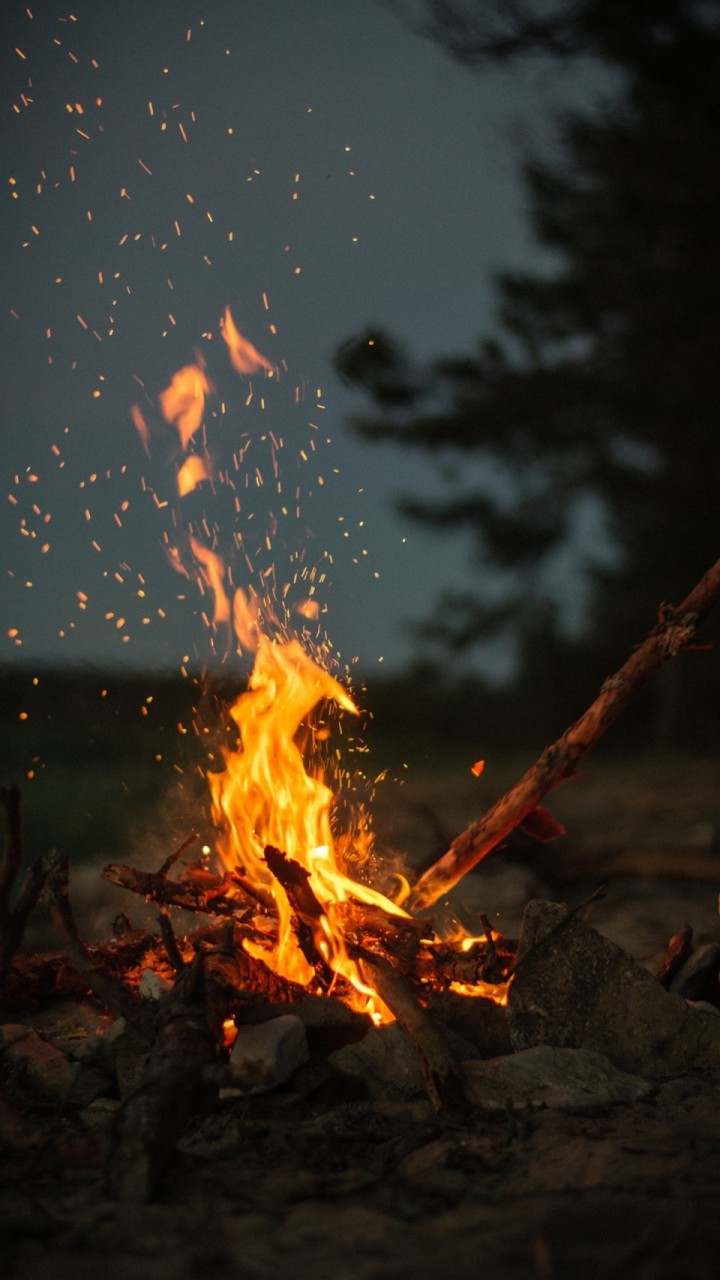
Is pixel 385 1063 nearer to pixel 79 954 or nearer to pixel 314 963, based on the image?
pixel 314 963

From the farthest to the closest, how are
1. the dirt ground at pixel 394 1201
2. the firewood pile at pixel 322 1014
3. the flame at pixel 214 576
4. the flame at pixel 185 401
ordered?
the flame at pixel 185 401 < the flame at pixel 214 576 < the firewood pile at pixel 322 1014 < the dirt ground at pixel 394 1201

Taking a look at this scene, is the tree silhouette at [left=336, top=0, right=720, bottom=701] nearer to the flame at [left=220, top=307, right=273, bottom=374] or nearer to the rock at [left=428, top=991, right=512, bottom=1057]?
the flame at [left=220, top=307, right=273, bottom=374]

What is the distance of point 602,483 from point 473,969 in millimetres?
10240

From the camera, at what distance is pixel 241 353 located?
18.7ft

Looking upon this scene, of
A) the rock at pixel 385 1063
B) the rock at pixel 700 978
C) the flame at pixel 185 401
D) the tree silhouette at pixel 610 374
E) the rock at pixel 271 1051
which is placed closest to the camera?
the rock at pixel 271 1051

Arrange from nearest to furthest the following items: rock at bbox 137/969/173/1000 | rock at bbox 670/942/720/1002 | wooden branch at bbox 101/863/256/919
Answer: rock at bbox 137/969/173/1000 < wooden branch at bbox 101/863/256/919 < rock at bbox 670/942/720/1002

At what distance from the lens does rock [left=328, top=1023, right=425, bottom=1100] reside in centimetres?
347

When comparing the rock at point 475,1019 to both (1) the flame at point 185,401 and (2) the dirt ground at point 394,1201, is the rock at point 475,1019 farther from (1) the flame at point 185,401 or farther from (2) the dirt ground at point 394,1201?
(1) the flame at point 185,401

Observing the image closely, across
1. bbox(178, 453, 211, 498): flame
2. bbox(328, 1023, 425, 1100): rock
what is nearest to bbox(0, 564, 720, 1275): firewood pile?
bbox(328, 1023, 425, 1100): rock

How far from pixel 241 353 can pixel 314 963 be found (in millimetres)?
3167

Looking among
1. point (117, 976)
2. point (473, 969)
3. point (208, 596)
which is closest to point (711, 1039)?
point (473, 969)

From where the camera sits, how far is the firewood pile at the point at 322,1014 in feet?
10.3

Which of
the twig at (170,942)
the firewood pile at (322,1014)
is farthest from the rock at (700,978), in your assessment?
the twig at (170,942)

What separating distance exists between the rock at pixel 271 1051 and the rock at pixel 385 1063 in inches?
6.0
